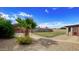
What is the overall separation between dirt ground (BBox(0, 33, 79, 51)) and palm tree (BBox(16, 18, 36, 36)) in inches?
5.2

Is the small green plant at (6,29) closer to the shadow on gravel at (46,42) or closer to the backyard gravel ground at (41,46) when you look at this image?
the backyard gravel ground at (41,46)

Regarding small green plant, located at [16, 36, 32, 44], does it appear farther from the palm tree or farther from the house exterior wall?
the house exterior wall

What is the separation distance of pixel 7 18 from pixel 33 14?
31cm

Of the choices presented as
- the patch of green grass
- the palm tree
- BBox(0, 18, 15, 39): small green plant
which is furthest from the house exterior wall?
BBox(0, 18, 15, 39): small green plant

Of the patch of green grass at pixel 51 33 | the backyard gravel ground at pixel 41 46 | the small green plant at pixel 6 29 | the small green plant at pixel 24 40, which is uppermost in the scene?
the small green plant at pixel 6 29

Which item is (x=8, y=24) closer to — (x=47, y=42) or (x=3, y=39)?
(x=3, y=39)

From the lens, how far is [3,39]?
2529mm

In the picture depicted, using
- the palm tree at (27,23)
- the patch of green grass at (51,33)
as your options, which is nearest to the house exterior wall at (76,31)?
the patch of green grass at (51,33)

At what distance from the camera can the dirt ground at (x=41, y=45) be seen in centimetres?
253

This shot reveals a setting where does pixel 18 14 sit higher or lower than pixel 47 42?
higher

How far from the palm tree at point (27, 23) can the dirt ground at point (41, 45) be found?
133 mm

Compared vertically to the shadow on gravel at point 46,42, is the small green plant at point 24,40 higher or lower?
higher
